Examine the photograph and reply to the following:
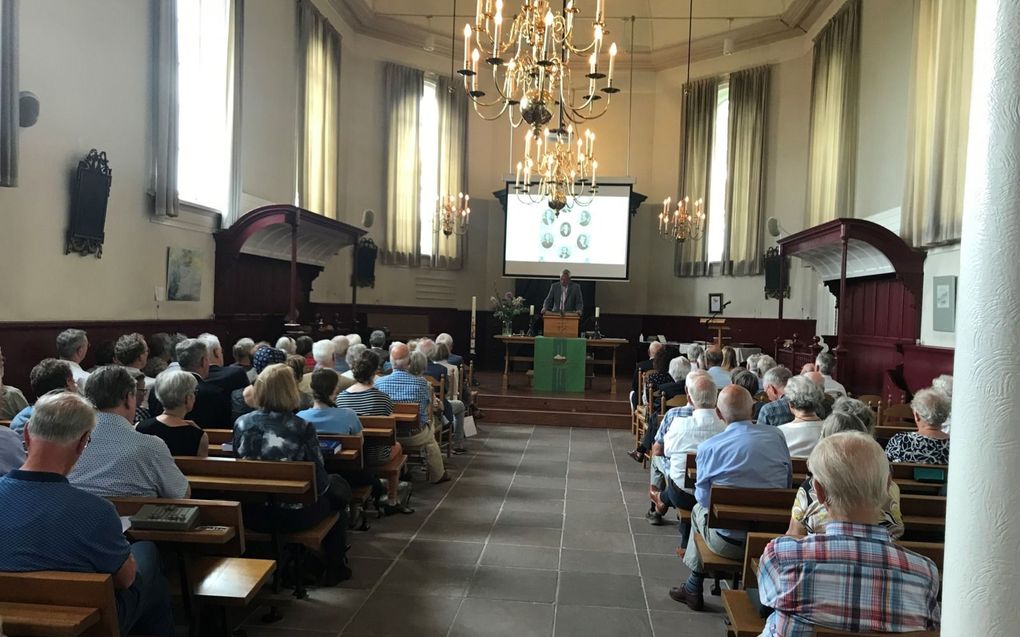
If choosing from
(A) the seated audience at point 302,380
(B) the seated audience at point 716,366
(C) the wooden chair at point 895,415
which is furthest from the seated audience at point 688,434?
(C) the wooden chair at point 895,415

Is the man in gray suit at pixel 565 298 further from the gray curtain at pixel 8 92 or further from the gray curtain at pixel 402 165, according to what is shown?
the gray curtain at pixel 8 92

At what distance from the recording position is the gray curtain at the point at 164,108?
6852mm

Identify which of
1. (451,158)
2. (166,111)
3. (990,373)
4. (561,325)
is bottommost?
(561,325)

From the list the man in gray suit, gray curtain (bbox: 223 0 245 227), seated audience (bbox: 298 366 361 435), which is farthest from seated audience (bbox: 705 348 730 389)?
gray curtain (bbox: 223 0 245 227)

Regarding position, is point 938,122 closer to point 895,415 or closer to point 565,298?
point 895,415

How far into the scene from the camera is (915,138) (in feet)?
25.9

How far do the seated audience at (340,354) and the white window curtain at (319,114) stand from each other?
5.03 meters

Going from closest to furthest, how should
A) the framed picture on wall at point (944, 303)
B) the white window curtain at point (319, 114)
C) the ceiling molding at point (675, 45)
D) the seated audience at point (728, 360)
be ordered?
1. the seated audience at point (728, 360)
2. the framed picture on wall at point (944, 303)
3. the white window curtain at point (319, 114)
4. the ceiling molding at point (675, 45)

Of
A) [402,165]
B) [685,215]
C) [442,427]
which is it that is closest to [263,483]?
[442,427]

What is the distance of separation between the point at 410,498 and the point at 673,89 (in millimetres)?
11219

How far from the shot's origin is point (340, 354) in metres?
6.43

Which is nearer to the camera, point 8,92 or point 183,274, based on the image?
point 8,92

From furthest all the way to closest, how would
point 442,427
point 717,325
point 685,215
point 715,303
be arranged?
point 715,303
point 685,215
point 717,325
point 442,427

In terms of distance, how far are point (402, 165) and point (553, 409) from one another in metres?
6.25
